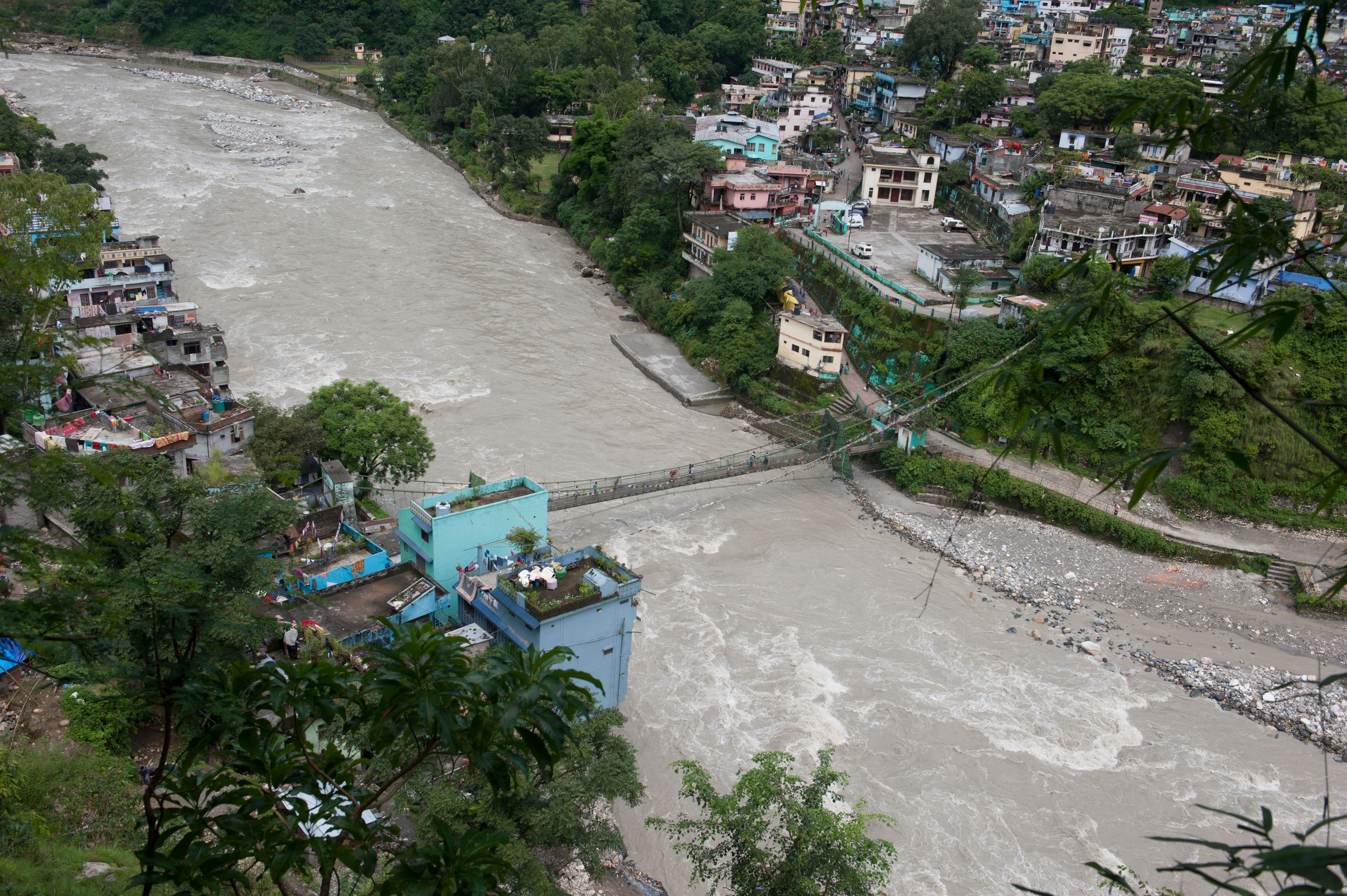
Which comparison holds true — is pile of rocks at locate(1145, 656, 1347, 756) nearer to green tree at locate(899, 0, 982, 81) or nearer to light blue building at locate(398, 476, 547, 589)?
light blue building at locate(398, 476, 547, 589)

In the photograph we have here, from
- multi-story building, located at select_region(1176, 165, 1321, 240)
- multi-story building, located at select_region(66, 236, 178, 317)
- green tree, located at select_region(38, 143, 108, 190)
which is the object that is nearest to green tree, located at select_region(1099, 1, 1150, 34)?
multi-story building, located at select_region(1176, 165, 1321, 240)

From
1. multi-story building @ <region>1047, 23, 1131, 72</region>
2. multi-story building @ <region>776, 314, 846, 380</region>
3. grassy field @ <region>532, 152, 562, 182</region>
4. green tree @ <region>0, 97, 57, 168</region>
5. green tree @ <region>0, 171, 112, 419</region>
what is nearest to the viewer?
green tree @ <region>0, 171, 112, 419</region>

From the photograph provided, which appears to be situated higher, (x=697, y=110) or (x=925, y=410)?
(x=697, y=110)

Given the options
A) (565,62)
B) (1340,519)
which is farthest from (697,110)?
(1340,519)

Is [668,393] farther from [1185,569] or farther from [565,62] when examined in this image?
[565,62]

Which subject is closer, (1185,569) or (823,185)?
(1185,569)

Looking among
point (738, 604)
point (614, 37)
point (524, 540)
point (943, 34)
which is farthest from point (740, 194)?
A: point (614, 37)

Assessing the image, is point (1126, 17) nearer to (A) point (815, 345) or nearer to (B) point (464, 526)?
(A) point (815, 345)
